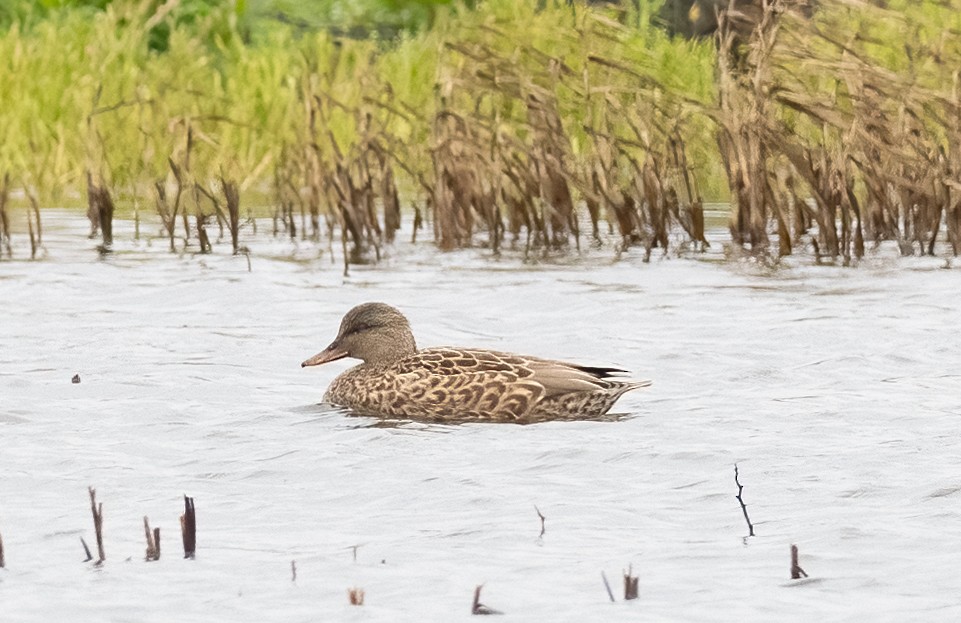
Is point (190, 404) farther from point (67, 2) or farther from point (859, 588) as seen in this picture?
point (67, 2)

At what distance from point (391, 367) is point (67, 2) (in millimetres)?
14480

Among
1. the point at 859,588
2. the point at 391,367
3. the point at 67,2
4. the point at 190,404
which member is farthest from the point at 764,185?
the point at 67,2

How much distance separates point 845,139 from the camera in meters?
11.3

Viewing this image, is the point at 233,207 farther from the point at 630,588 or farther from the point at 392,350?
the point at 630,588

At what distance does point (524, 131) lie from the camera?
15.6 metres

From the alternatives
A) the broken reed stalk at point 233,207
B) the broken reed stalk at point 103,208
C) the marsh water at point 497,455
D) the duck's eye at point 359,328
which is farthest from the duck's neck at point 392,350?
the broken reed stalk at point 103,208

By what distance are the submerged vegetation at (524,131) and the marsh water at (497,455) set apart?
846 mm

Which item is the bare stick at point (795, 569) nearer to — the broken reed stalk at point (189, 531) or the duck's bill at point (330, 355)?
the broken reed stalk at point (189, 531)

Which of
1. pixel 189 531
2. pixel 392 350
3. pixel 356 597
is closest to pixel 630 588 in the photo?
pixel 356 597

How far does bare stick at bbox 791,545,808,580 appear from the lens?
174 inches

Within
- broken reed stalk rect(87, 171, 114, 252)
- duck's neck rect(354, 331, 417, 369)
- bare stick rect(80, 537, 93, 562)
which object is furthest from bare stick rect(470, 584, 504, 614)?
broken reed stalk rect(87, 171, 114, 252)

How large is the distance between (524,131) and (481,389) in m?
8.56

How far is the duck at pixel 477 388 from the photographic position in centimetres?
721

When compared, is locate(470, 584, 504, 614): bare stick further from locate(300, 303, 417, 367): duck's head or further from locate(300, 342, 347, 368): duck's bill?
locate(300, 342, 347, 368): duck's bill
